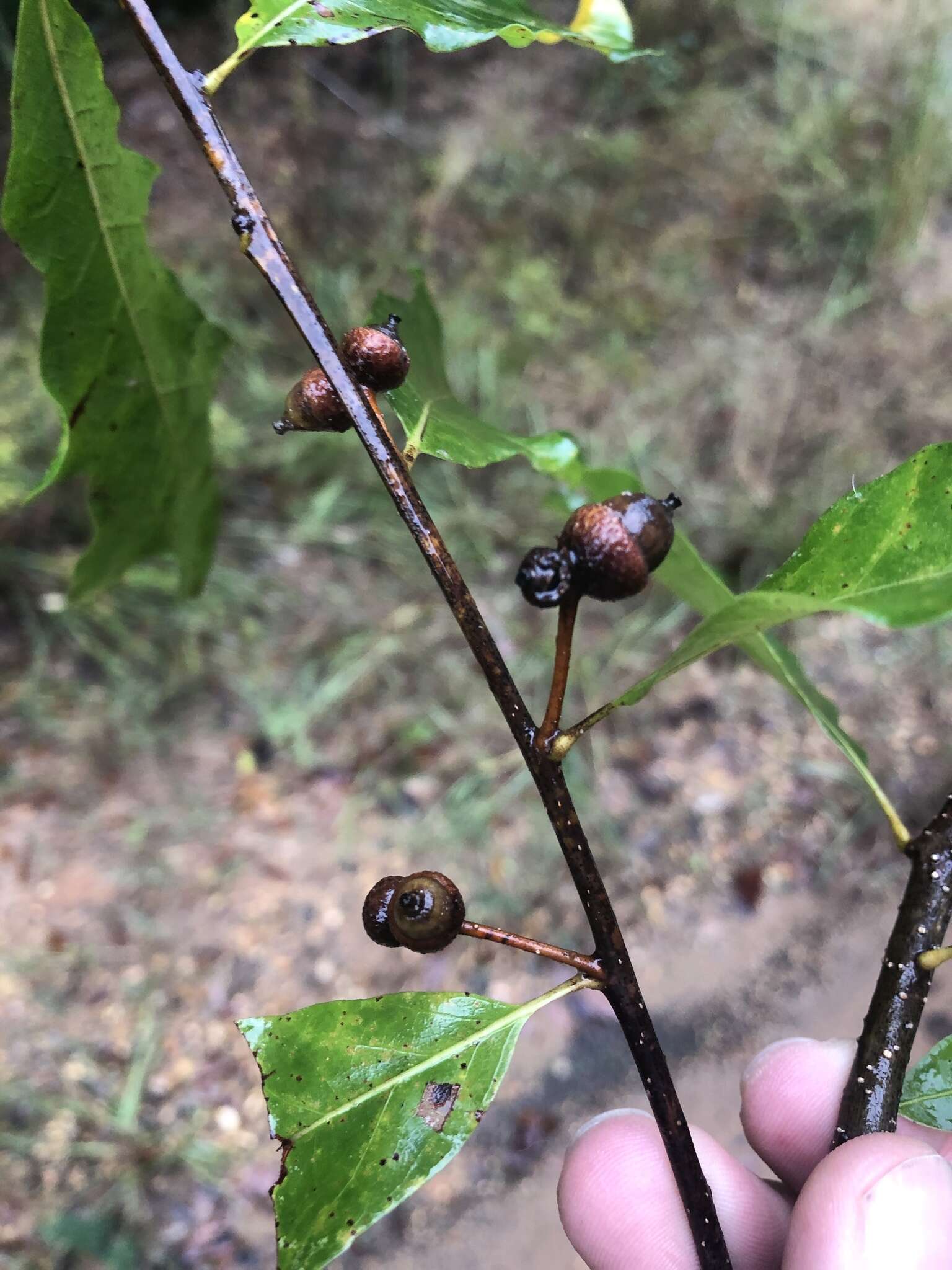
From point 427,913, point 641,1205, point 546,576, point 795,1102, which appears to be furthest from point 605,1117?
point 546,576

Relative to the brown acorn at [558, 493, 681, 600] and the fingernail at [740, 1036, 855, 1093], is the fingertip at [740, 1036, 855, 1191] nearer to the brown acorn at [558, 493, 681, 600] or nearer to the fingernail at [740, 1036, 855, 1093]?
the fingernail at [740, 1036, 855, 1093]

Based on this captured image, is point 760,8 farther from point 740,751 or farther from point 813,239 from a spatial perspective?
point 740,751

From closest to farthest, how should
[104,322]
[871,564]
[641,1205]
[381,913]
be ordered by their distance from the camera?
1. [871,564]
2. [381,913]
3. [104,322]
4. [641,1205]

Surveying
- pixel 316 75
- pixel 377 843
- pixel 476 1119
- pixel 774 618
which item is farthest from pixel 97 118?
pixel 316 75

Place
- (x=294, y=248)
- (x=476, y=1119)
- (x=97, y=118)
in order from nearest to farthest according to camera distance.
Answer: (x=476, y=1119) → (x=97, y=118) → (x=294, y=248)

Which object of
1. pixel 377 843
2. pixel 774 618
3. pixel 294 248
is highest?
pixel 774 618

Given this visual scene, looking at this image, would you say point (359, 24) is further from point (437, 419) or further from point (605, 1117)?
point (605, 1117)
